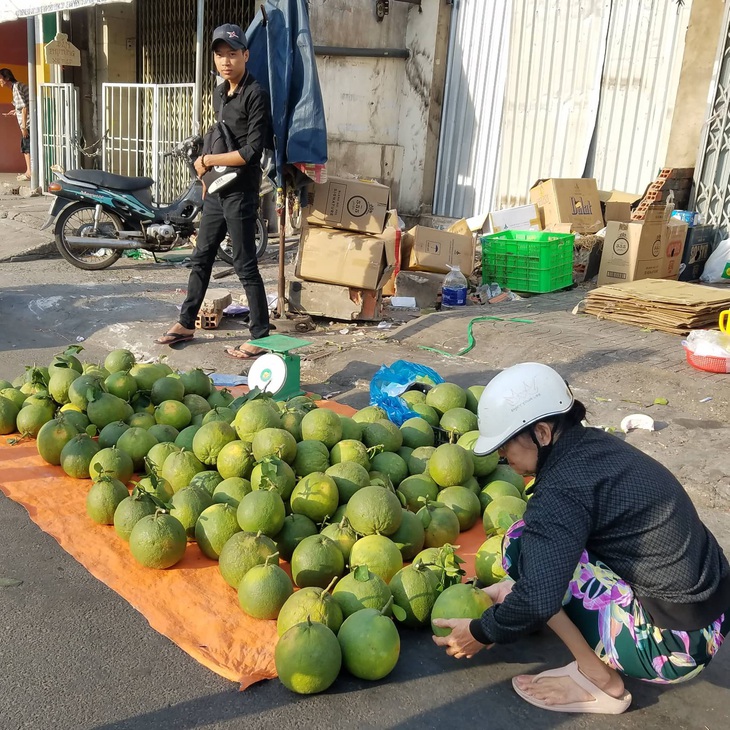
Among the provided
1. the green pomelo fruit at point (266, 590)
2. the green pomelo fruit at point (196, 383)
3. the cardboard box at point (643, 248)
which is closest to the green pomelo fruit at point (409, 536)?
the green pomelo fruit at point (266, 590)

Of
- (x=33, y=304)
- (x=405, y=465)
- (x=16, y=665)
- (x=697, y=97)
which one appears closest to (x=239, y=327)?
(x=33, y=304)

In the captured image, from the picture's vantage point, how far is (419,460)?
3.32m

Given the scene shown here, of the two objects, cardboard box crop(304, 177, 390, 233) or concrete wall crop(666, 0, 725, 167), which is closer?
cardboard box crop(304, 177, 390, 233)

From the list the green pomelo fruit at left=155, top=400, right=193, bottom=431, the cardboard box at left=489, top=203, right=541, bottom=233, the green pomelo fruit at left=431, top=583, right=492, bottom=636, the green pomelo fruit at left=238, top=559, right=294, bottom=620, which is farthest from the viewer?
the cardboard box at left=489, top=203, right=541, bottom=233

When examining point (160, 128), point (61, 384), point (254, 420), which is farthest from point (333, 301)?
point (160, 128)

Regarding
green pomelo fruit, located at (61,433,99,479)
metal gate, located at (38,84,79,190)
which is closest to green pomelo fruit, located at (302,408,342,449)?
green pomelo fruit, located at (61,433,99,479)

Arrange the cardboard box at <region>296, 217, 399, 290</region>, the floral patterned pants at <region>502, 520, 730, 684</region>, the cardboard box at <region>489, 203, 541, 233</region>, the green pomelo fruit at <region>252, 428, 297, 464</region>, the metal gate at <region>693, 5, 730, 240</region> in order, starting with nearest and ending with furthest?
the floral patterned pants at <region>502, 520, 730, 684</region>
the green pomelo fruit at <region>252, 428, 297, 464</region>
the cardboard box at <region>296, 217, 399, 290</region>
the metal gate at <region>693, 5, 730, 240</region>
the cardboard box at <region>489, 203, 541, 233</region>

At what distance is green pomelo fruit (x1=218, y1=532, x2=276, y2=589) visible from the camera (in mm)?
2629

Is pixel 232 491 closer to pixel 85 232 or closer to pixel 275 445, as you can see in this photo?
pixel 275 445

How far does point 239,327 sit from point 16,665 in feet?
13.7

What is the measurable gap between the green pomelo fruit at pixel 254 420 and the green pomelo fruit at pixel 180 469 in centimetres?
23

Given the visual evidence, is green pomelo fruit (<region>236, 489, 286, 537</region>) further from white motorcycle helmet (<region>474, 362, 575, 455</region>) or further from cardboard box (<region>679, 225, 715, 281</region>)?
cardboard box (<region>679, 225, 715, 281</region>)

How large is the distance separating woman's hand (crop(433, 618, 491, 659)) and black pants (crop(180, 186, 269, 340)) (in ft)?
11.4

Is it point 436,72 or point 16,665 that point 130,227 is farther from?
point 16,665
